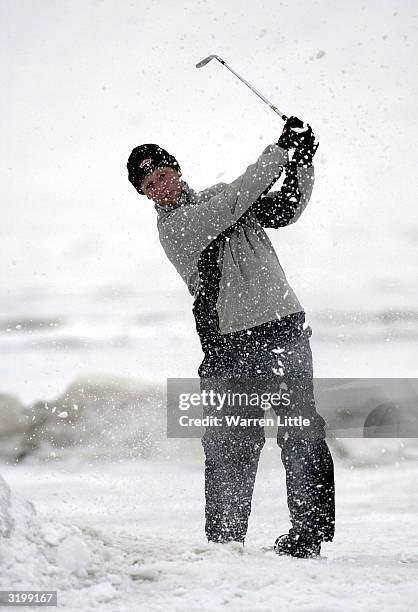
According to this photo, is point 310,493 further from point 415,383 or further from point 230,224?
point 415,383

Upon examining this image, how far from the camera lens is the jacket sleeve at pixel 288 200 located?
178 cm

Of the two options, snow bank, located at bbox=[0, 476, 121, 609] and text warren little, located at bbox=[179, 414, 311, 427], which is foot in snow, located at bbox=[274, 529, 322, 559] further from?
snow bank, located at bbox=[0, 476, 121, 609]

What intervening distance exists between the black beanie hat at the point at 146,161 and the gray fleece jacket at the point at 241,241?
0.10 meters

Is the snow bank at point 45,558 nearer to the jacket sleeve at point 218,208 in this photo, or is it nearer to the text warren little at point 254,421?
the text warren little at point 254,421

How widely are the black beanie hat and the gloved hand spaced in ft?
1.16

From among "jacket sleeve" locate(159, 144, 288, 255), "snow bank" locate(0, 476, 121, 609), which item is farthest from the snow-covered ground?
"jacket sleeve" locate(159, 144, 288, 255)

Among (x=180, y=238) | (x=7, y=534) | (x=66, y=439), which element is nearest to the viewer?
(x=7, y=534)

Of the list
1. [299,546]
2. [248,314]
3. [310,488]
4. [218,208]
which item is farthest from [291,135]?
[299,546]

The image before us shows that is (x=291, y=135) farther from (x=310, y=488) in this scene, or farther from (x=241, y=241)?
(x=310, y=488)

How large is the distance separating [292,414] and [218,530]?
42 centimetres

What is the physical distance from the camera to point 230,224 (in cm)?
179

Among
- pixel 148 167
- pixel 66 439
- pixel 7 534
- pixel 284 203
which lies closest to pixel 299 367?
pixel 284 203

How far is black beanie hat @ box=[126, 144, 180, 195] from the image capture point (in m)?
1.88

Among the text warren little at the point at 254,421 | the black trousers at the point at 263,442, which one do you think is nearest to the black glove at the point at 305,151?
the black trousers at the point at 263,442
